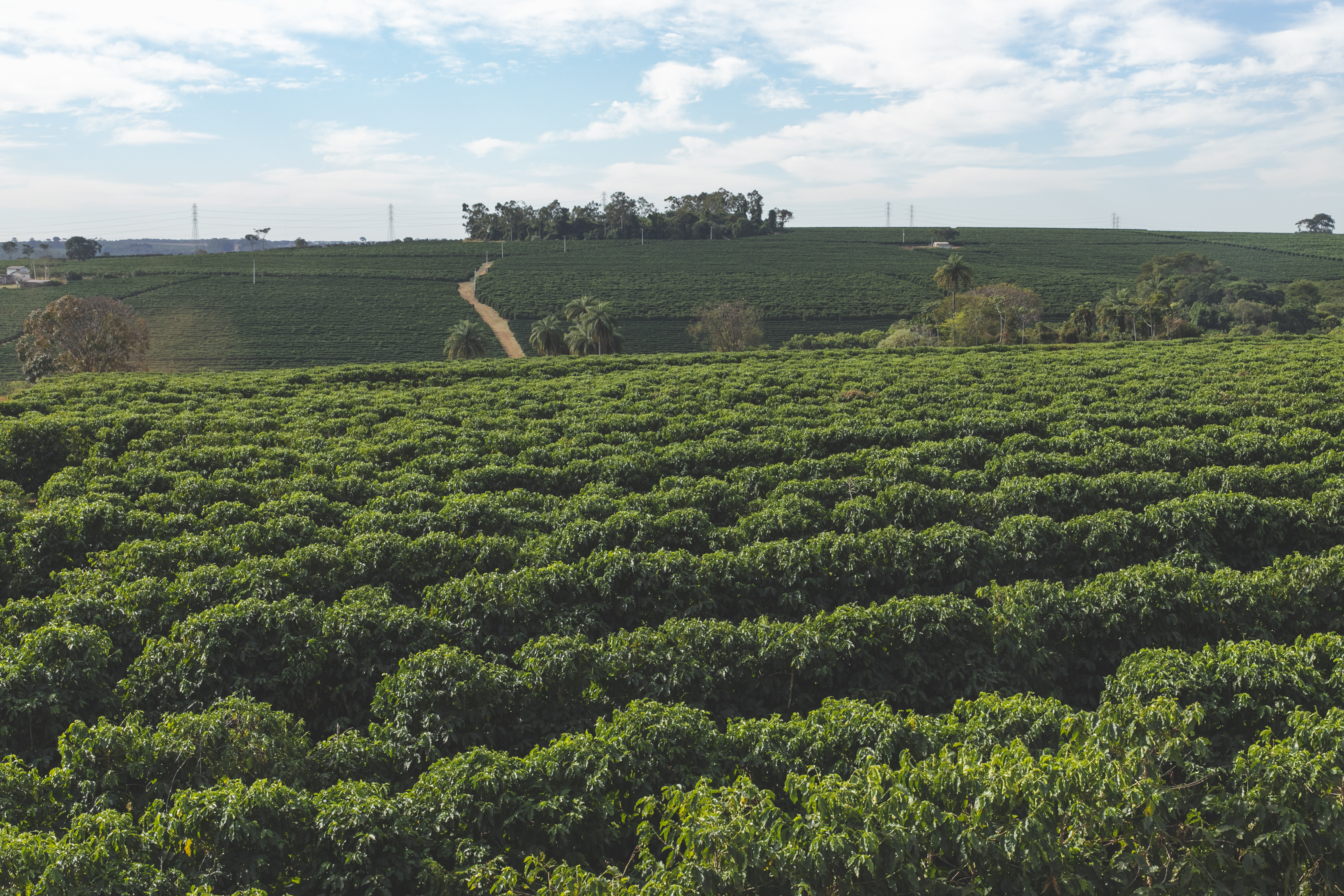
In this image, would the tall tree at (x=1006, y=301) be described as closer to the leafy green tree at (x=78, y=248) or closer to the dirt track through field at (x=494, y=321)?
the dirt track through field at (x=494, y=321)

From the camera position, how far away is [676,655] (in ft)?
39.6

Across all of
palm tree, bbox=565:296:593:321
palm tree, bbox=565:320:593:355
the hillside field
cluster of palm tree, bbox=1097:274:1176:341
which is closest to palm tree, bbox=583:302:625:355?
palm tree, bbox=565:320:593:355

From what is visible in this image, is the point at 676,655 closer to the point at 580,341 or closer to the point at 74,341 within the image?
the point at 580,341

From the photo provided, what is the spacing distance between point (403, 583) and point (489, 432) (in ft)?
31.5

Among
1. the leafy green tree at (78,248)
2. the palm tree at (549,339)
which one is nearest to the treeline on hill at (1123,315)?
the palm tree at (549,339)

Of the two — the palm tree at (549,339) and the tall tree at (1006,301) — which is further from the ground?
the tall tree at (1006,301)

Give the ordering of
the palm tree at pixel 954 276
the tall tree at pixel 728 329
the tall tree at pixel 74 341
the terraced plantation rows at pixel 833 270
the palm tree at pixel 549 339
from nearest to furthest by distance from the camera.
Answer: the tall tree at pixel 74 341 → the palm tree at pixel 549 339 → the palm tree at pixel 954 276 → the tall tree at pixel 728 329 → the terraced plantation rows at pixel 833 270

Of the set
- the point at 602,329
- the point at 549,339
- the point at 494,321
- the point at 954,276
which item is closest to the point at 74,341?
the point at 549,339

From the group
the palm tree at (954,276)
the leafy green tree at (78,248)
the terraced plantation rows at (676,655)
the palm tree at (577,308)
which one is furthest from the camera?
the leafy green tree at (78,248)

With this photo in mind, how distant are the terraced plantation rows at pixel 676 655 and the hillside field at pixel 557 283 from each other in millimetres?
65017

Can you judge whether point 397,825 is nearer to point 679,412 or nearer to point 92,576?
point 92,576

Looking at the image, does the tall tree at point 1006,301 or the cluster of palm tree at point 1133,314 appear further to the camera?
the tall tree at point 1006,301

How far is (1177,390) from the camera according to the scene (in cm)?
2967

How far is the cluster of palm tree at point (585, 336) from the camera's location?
6362 centimetres
